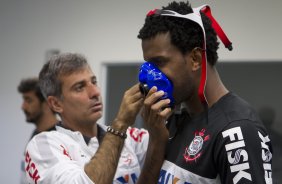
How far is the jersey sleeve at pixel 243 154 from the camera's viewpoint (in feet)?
3.59

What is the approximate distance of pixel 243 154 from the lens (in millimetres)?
1100

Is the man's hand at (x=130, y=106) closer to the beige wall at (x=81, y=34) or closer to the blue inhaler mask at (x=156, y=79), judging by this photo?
the blue inhaler mask at (x=156, y=79)

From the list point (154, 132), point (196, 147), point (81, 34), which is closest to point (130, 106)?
point (154, 132)

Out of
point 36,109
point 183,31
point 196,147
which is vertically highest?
point 183,31

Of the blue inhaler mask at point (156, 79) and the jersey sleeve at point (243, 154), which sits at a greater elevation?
the blue inhaler mask at point (156, 79)

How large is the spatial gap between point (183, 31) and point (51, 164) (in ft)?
2.53

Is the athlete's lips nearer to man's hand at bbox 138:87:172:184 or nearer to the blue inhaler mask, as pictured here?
man's hand at bbox 138:87:172:184

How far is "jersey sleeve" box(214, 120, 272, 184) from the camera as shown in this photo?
3.59ft

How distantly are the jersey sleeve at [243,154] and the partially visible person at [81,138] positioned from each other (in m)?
0.45

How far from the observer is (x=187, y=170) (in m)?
1.25

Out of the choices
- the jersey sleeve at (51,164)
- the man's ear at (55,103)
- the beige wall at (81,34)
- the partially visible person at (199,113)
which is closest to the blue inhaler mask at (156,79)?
the partially visible person at (199,113)

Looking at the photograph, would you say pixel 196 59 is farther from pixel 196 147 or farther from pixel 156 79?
pixel 196 147

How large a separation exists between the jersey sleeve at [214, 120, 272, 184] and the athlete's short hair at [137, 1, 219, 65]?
27 cm

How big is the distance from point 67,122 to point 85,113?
0.40 feet
